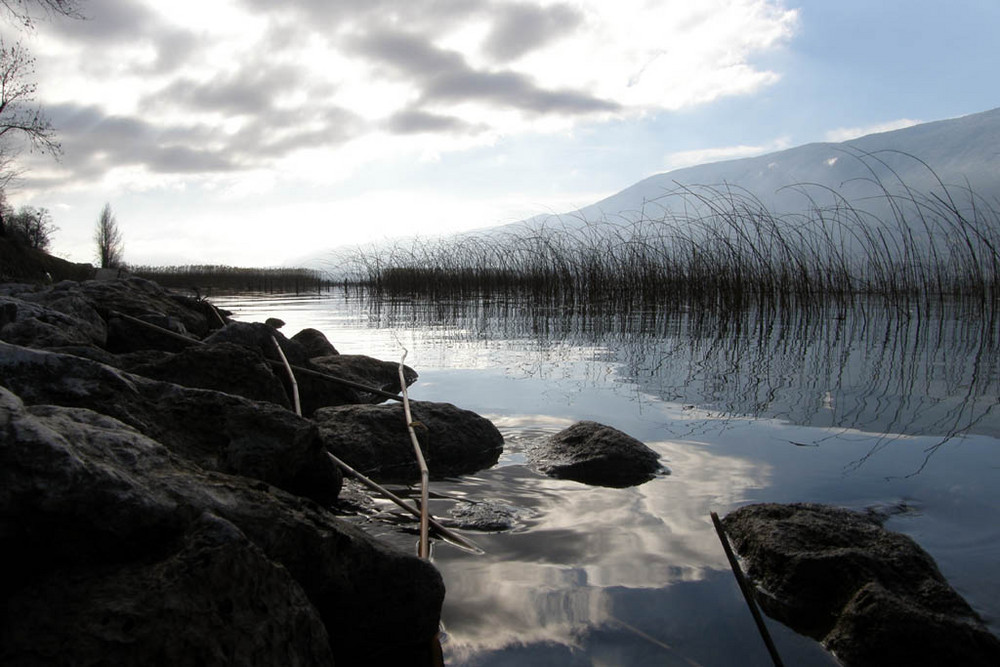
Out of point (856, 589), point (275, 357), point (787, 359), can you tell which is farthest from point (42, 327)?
point (787, 359)

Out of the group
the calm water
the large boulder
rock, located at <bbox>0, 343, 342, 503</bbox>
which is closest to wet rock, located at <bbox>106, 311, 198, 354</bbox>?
the calm water

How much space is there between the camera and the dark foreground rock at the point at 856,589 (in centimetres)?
122

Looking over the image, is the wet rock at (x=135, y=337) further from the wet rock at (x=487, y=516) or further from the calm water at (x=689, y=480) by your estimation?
the wet rock at (x=487, y=516)

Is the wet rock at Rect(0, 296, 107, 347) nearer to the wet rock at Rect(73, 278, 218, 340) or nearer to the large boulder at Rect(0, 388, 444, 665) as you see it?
the wet rock at Rect(73, 278, 218, 340)

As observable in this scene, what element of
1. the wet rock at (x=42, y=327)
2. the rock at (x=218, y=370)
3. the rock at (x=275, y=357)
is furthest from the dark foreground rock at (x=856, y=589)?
the wet rock at (x=42, y=327)

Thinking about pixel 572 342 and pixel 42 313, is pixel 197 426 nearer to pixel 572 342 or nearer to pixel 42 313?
pixel 42 313

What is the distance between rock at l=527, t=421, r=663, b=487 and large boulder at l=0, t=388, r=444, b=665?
1.37 m

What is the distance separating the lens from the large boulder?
83 centimetres

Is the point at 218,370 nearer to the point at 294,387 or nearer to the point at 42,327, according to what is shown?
the point at 294,387

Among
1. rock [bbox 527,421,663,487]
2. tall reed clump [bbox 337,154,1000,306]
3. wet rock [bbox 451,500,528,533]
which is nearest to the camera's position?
wet rock [bbox 451,500,528,533]

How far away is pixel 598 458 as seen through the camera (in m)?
2.40

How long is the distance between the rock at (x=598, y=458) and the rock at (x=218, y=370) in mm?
1139

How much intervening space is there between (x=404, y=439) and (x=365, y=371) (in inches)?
64.9

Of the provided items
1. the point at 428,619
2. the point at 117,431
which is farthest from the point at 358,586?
the point at 117,431
